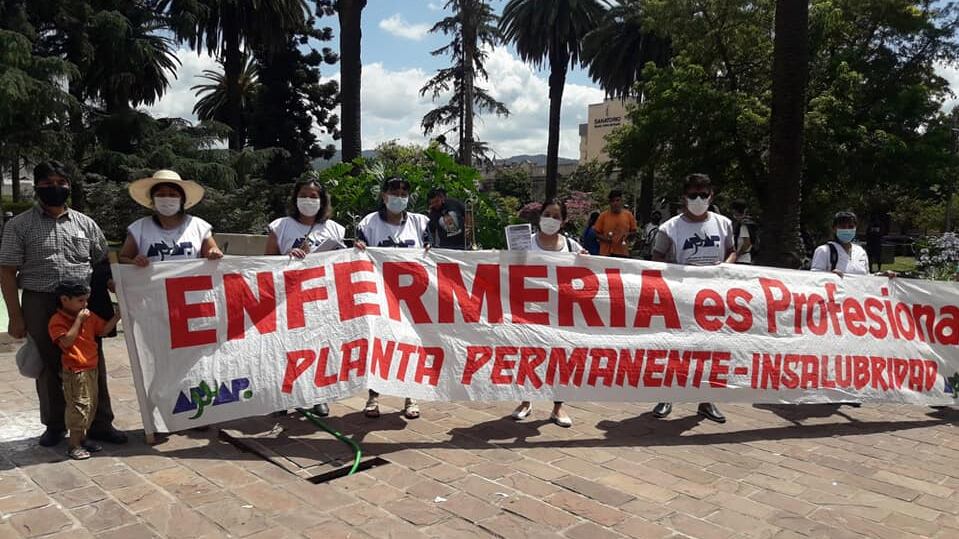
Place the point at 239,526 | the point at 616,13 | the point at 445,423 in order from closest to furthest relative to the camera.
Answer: the point at 239,526
the point at 445,423
the point at 616,13

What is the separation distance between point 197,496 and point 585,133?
4164 inches

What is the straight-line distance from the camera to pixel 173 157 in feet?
67.8

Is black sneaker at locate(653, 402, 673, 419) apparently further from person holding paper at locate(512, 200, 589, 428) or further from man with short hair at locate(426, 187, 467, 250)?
man with short hair at locate(426, 187, 467, 250)

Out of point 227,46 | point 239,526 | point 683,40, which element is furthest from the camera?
point 227,46

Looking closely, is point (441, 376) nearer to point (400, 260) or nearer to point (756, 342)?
point (400, 260)

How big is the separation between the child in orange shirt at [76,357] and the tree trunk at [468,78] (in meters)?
24.1

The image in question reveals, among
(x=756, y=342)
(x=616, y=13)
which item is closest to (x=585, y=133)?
(x=616, y=13)

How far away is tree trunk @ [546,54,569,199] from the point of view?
29.6m

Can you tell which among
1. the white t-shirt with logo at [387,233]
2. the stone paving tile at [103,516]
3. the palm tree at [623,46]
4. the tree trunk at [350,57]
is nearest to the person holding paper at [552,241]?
the white t-shirt with logo at [387,233]

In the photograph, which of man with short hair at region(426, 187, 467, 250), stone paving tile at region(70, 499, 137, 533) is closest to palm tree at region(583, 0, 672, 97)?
man with short hair at region(426, 187, 467, 250)

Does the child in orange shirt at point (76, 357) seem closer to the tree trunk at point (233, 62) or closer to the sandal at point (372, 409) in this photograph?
the sandal at point (372, 409)

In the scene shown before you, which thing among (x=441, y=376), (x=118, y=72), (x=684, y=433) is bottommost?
(x=684, y=433)

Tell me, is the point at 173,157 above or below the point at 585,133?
below

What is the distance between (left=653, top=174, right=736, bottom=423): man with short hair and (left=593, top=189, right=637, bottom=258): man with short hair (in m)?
3.98
